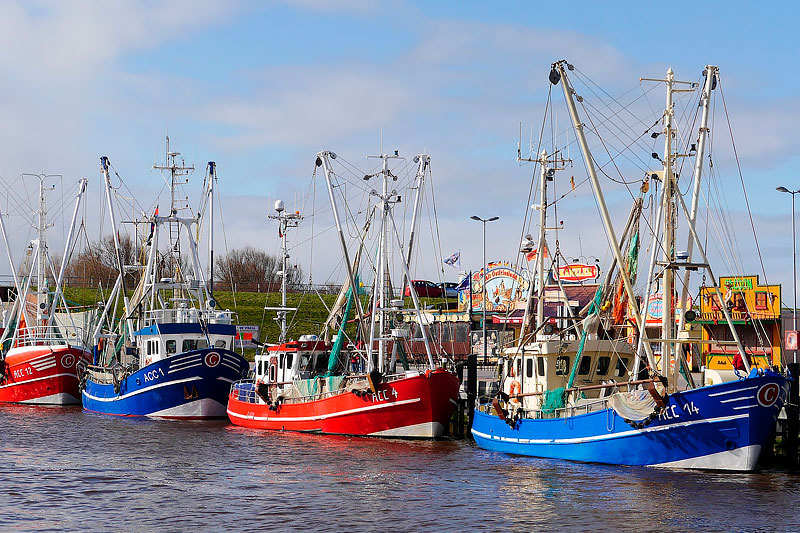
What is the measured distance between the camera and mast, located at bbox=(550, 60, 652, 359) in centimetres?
2947

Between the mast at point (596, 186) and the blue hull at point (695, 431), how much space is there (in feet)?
6.90

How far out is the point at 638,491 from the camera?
1005 inches

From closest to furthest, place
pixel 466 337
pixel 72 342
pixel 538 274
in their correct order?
pixel 538 274
pixel 72 342
pixel 466 337

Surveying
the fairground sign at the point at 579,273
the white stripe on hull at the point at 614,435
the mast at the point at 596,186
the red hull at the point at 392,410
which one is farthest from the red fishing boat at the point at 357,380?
the fairground sign at the point at 579,273

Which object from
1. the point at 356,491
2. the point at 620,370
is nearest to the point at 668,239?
the point at 620,370

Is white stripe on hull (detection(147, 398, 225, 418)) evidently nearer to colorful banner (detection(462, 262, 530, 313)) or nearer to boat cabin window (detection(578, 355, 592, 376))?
boat cabin window (detection(578, 355, 592, 376))

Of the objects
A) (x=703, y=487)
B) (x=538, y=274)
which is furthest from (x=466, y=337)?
(x=703, y=487)

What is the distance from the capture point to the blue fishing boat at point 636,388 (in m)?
Answer: 27.0

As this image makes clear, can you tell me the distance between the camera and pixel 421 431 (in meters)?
37.4

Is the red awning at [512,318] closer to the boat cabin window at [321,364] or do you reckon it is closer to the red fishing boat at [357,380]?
→ the red fishing boat at [357,380]

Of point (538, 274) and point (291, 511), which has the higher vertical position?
point (538, 274)

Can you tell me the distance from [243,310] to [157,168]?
164 feet

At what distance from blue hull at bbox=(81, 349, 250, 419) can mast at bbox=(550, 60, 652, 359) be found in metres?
22.6

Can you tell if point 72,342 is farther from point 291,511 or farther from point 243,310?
point 291,511
